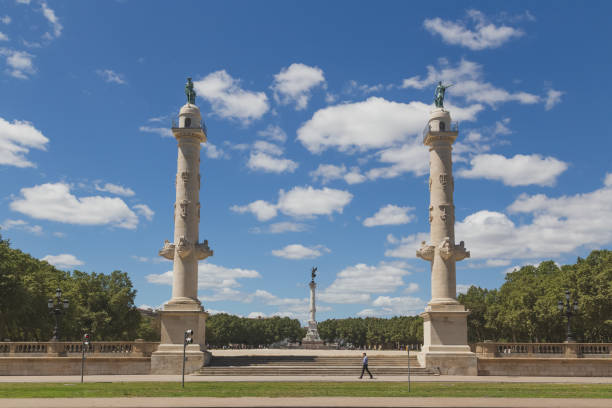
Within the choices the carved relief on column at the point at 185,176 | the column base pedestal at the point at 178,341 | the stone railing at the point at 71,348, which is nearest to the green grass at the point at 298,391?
the column base pedestal at the point at 178,341

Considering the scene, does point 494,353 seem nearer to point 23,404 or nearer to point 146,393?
point 146,393

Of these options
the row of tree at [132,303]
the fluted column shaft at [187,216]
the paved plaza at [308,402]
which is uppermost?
the fluted column shaft at [187,216]

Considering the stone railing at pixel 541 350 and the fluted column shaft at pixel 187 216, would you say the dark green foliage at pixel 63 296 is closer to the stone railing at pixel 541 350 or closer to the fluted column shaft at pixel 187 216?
the fluted column shaft at pixel 187 216

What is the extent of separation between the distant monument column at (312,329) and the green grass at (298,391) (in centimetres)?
6554

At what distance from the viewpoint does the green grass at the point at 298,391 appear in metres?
24.4

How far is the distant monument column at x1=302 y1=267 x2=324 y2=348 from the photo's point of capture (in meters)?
94.6

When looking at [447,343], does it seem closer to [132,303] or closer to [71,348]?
[71,348]

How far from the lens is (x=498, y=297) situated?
8669cm

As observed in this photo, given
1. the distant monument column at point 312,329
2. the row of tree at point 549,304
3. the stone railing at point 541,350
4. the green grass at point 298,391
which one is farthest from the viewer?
the distant monument column at point 312,329

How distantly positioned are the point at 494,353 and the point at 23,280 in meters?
38.0

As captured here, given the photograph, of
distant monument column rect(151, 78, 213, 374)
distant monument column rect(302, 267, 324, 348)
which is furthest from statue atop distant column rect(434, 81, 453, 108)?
distant monument column rect(302, 267, 324, 348)

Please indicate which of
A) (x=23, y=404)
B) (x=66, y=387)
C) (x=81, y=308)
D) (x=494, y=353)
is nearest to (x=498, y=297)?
(x=494, y=353)

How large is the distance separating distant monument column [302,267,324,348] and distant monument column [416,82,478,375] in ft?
174

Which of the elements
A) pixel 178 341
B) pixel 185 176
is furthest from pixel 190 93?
pixel 178 341
